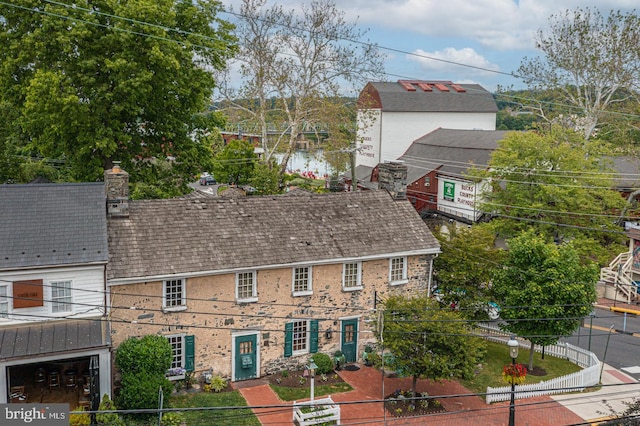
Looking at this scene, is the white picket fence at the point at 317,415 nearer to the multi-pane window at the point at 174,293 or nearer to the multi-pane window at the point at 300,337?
the multi-pane window at the point at 300,337

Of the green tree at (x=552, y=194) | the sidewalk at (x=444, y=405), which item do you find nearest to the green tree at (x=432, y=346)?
the sidewalk at (x=444, y=405)

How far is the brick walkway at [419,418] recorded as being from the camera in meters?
21.3

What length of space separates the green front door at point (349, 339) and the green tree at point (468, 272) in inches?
174

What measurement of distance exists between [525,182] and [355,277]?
14909 millimetres

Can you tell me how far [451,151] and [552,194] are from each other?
1884 centimetres

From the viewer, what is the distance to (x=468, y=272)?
26609mm

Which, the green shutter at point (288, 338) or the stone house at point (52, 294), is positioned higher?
the stone house at point (52, 294)

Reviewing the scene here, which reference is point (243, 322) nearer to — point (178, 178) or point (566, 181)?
point (178, 178)

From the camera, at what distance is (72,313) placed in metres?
20.5

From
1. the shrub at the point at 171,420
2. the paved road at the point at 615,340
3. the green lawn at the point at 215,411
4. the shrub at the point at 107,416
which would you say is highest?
the shrub at the point at 107,416

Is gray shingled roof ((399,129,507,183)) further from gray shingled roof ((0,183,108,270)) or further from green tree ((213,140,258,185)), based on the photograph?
gray shingled roof ((0,183,108,270))

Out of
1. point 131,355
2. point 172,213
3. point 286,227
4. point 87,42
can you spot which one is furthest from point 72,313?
point 87,42

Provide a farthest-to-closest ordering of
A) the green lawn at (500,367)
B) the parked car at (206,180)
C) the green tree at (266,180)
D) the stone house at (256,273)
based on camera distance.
Answer: 1. the parked car at (206,180)
2. the green tree at (266,180)
3. the green lawn at (500,367)
4. the stone house at (256,273)

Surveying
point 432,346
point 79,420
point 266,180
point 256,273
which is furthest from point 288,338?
point 266,180
